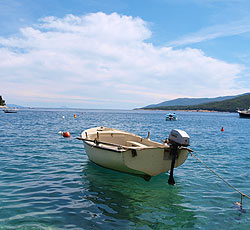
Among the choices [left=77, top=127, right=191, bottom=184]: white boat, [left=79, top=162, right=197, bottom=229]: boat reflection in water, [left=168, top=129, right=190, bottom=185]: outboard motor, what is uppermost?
[left=168, top=129, right=190, bottom=185]: outboard motor

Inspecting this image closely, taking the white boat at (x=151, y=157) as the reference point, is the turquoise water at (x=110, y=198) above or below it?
below

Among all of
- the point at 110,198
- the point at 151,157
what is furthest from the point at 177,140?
the point at 110,198

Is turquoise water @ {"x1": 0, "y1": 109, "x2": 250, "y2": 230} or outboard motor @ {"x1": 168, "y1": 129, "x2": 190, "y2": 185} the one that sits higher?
outboard motor @ {"x1": 168, "y1": 129, "x2": 190, "y2": 185}

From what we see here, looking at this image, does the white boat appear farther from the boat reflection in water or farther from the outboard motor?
the boat reflection in water

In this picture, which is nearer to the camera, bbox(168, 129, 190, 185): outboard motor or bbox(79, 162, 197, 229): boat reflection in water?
bbox(79, 162, 197, 229): boat reflection in water

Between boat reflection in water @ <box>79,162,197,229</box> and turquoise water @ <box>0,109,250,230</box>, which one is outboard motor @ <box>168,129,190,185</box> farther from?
turquoise water @ <box>0,109,250,230</box>

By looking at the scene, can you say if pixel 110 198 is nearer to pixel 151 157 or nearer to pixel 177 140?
pixel 151 157

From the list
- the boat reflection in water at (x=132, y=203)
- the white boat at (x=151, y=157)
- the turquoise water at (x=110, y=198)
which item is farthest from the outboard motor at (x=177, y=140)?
the turquoise water at (x=110, y=198)

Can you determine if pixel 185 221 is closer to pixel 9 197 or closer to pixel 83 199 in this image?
pixel 83 199

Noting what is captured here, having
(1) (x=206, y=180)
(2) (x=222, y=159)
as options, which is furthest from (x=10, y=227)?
(2) (x=222, y=159)

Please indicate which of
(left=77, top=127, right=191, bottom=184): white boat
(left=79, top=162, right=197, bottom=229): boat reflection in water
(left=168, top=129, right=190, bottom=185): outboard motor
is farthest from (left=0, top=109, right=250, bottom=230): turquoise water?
(left=168, top=129, right=190, bottom=185): outboard motor

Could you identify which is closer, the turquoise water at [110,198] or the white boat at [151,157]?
the turquoise water at [110,198]

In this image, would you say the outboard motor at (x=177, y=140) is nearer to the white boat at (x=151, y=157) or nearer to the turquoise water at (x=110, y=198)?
the white boat at (x=151, y=157)

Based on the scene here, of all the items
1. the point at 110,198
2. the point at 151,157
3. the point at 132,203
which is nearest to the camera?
the point at 132,203
